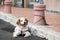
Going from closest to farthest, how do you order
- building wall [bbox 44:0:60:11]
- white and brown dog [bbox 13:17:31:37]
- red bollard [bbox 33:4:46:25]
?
white and brown dog [bbox 13:17:31:37] < red bollard [bbox 33:4:46:25] < building wall [bbox 44:0:60:11]

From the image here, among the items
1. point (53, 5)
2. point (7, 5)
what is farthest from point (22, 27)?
point (53, 5)

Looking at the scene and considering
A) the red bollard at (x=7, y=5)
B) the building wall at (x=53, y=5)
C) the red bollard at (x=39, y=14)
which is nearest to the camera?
the red bollard at (x=39, y=14)

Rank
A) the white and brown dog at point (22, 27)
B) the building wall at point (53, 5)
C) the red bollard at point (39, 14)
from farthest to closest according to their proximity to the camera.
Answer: the building wall at point (53, 5) → the red bollard at point (39, 14) → the white and brown dog at point (22, 27)

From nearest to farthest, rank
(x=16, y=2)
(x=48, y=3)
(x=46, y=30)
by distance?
(x=46, y=30) → (x=48, y=3) → (x=16, y=2)

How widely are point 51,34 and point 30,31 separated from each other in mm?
836

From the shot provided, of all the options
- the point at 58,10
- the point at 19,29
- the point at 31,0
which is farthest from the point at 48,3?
the point at 19,29

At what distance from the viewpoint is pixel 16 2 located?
1330 cm

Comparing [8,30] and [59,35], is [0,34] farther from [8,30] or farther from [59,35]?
[59,35]

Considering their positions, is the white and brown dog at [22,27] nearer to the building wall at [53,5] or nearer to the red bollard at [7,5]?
the red bollard at [7,5]

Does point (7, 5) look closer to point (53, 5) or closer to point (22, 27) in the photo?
point (53, 5)

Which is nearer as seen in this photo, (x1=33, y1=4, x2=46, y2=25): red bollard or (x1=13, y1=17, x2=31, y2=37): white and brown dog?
(x1=13, y1=17, x2=31, y2=37): white and brown dog

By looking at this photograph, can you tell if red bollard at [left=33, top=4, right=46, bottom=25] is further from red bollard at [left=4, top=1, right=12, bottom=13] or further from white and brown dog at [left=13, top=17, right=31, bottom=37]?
red bollard at [left=4, top=1, right=12, bottom=13]

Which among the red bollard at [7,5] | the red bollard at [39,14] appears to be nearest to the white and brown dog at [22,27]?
the red bollard at [39,14]

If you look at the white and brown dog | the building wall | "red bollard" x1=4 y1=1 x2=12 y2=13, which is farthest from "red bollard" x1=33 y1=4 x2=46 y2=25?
the building wall
